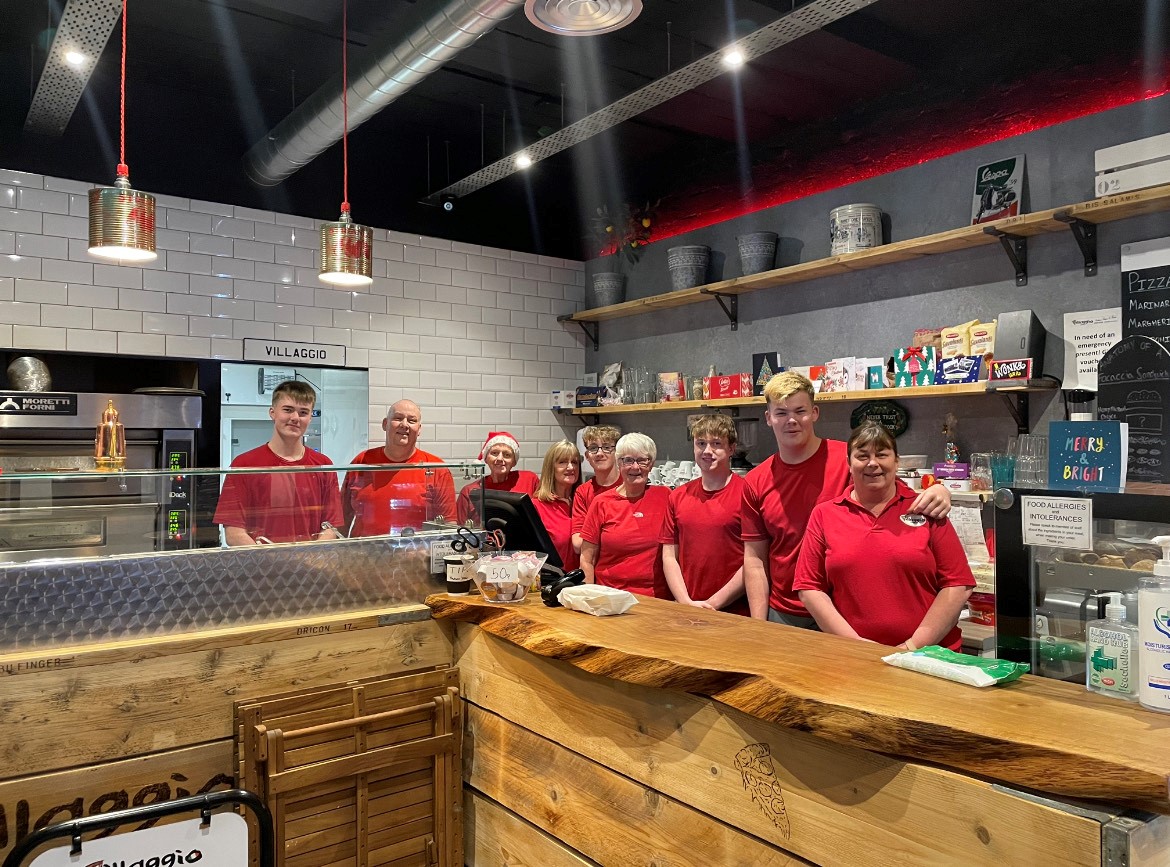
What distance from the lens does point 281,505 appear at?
92.3 inches

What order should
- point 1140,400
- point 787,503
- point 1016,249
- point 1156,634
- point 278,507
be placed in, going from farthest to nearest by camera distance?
point 1016,249, point 787,503, point 278,507, point 1140,400, point 1156,634

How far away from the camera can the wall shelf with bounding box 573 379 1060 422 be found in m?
3.74

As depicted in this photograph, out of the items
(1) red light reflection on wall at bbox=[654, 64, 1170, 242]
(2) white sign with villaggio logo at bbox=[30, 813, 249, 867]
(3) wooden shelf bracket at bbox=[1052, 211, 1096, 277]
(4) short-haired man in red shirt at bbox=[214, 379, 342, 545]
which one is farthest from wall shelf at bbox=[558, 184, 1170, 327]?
(2) white sign with villaggio logo at bbox=[30, 813, 249, 867]

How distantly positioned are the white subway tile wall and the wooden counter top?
3.58 m

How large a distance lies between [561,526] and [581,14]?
8.04 feet

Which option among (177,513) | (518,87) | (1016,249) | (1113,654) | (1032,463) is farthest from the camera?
(518,87)

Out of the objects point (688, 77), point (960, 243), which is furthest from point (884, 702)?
point (960, 243)

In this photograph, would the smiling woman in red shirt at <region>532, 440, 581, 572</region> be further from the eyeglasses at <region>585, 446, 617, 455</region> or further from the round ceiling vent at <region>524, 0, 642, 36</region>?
the round ceiling vent at <region>524, 0, 642, 36</region>

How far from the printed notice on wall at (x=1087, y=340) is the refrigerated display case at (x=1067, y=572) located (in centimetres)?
237

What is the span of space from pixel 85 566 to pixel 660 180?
4680mm

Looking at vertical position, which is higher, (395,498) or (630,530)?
(395,498)

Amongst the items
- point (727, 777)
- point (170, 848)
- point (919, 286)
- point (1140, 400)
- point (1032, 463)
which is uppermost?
point (919, 286)

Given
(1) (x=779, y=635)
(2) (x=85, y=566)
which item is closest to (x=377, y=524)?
(2) (x=85, y=566)

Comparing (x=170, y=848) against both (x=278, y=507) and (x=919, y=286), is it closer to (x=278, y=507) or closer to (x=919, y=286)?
(x=278, y=507)
